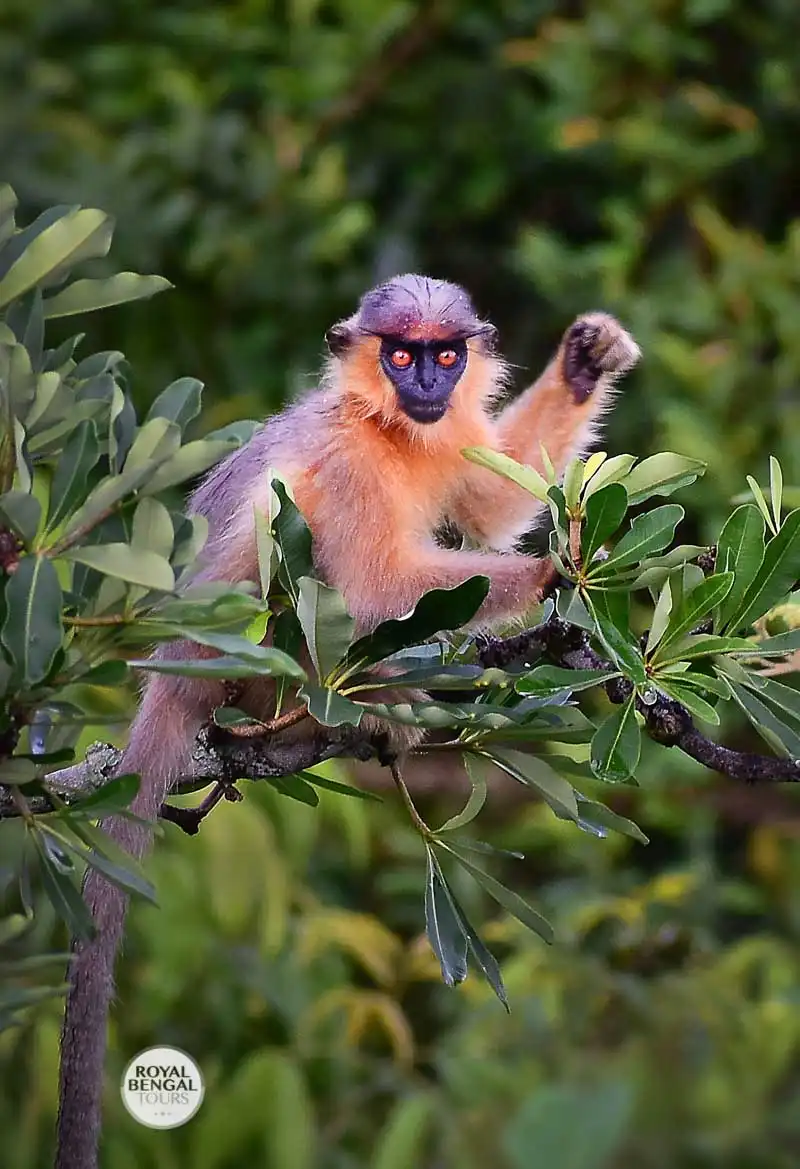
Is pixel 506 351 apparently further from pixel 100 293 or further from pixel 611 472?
pixel 100 293

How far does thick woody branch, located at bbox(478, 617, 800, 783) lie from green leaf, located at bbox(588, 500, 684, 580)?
0.44ft

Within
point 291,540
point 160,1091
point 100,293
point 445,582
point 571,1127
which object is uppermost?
point 100,293

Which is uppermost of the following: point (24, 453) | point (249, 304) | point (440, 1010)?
point (24, 453)

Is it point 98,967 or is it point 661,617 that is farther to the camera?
point 98,967

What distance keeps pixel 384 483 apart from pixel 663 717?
2.28 ft

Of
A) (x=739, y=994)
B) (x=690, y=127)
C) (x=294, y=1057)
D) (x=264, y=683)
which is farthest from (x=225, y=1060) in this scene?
(x=690, y=127)

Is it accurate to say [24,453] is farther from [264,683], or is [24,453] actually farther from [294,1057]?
[294,1057]

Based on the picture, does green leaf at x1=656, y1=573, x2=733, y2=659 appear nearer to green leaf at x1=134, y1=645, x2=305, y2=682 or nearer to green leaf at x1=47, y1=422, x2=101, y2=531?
green leaf at x1=134, y1=645, x2=305, y2=682

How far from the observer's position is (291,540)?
1688 millimetres

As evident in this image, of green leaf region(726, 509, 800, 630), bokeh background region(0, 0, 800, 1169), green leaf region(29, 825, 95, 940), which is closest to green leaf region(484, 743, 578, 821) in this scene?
A: green leaf region(726, 509, 800, 630)

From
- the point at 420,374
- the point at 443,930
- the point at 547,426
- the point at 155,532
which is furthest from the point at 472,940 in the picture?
the point at 547,426

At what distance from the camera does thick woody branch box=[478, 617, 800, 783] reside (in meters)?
1.81

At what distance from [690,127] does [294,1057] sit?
2.92 meters

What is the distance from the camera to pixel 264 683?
222cm
